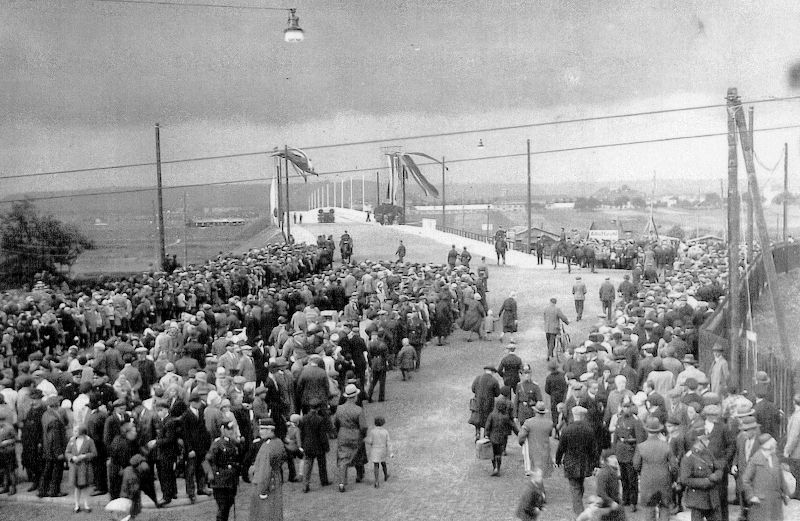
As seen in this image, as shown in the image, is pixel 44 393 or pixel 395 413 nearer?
pixel 44 393

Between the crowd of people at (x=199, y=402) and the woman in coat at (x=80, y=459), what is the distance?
2 cm

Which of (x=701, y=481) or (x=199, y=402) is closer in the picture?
(x=701, y=481)

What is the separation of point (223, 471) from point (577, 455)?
14.8 ft

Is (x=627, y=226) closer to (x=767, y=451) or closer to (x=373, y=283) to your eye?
(x=373, y=283)

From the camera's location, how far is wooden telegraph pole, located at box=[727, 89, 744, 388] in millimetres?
15172

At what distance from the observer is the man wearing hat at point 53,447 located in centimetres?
1148

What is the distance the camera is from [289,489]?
12.0 metres

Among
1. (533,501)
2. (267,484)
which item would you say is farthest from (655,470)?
(267,484)

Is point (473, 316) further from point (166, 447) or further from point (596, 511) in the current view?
point (596, 511)

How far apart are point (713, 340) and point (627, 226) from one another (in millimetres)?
141404

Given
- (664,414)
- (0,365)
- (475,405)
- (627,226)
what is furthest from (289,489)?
(627,226)

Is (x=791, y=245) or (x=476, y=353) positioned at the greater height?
(x=791, y=245)

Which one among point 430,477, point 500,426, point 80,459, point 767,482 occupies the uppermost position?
point 767,482

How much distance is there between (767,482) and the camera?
8656 millimetres
